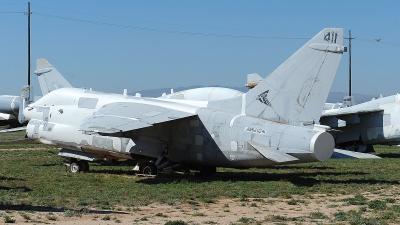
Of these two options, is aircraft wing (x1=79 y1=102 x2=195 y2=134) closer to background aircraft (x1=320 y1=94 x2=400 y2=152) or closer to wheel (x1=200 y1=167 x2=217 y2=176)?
wheel (x1=200 y1=167 x2=217 y2=176)

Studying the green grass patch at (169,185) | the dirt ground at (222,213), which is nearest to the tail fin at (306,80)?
the green grass patch at (169,185)

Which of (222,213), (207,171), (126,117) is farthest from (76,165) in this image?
(222,213)

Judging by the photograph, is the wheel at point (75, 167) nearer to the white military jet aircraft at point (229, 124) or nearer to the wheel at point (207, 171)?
the white military jet aircraft at point (229, 124)

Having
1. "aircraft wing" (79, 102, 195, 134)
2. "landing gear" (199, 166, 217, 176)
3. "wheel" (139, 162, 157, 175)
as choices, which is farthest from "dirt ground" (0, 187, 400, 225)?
"wheel" (139, 162, 157, 175)

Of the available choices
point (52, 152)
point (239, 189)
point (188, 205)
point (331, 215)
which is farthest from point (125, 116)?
point (52, 152)

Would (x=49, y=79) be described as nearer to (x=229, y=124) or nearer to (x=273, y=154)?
(x=229, y=124)

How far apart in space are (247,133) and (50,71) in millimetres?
16428

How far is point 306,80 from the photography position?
738 inches

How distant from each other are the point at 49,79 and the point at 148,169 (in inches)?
498

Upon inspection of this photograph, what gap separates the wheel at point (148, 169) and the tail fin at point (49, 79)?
11.8 meters

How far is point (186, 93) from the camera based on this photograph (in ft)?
90.1

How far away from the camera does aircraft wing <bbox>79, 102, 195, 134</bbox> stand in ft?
61.3

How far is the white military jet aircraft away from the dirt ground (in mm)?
2157

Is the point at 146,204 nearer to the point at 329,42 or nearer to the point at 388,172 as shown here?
the point at 329,42
